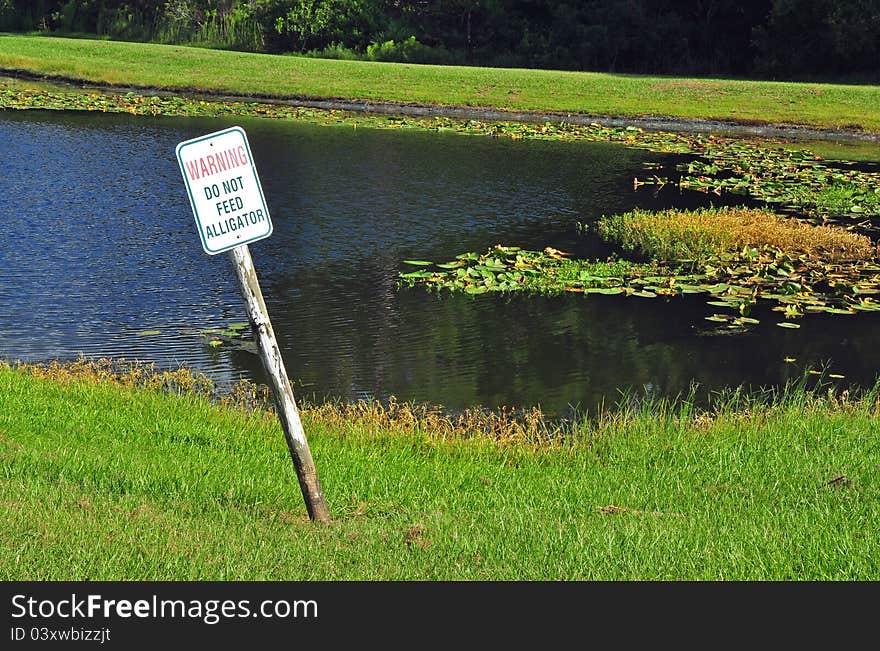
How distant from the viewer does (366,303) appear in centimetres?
1711

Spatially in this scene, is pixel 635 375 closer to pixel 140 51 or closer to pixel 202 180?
pixel 202 180

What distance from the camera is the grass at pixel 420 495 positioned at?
6266 mm

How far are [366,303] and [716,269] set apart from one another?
6602 mm

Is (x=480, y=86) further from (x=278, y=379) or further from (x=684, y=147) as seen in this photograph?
(x=278, y=379)

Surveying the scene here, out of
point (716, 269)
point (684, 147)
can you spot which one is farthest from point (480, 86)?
point (716, 269)

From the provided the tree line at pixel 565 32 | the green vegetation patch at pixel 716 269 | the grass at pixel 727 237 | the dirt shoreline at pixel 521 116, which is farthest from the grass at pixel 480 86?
the green vegetation patch at pixel 716 269

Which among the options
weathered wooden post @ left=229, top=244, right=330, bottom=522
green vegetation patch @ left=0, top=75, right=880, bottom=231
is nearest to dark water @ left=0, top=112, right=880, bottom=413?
green vegetation patch @ left=0, top=75, right=880, bottom=231

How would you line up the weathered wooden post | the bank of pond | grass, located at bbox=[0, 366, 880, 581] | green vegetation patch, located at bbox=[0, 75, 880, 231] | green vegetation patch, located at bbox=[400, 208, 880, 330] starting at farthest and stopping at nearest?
green vegetation patch, located at bbox=[0, 75, 880, 231] → green vegetation patch, located at bbox=[400, 208, 880, 330] → the bank of pond → the weathered wooden post → grass, located at bbox=[0, 366, 880, 581]

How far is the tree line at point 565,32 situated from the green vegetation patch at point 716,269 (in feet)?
112

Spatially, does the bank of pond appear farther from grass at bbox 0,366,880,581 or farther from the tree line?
the tree line

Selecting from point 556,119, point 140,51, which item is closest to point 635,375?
point 556,119

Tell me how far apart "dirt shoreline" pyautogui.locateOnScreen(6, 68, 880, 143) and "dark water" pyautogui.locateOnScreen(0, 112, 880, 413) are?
49.1 feet

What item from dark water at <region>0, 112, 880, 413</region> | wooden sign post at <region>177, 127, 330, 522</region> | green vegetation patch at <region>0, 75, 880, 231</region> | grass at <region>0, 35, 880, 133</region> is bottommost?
dark water at <region>0, 112, 880, 413</region>

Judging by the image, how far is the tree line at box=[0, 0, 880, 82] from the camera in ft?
175
